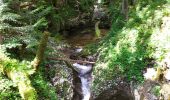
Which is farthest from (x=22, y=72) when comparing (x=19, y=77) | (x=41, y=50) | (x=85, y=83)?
(x=85, y=83)

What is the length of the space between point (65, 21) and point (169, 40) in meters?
7.85

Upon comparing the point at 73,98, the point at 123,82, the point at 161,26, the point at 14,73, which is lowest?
the point at 73,98

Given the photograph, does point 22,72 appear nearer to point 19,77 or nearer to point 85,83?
point 19,77

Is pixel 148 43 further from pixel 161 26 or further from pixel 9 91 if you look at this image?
pixel 9 91

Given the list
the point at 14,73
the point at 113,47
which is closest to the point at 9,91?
the point at 14,73

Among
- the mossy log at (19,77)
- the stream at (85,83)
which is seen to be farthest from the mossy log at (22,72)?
the stream at (85,83)

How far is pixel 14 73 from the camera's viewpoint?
7.70m

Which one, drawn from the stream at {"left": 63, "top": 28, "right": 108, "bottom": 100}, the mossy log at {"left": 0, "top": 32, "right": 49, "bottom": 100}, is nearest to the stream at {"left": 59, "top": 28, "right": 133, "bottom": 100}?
the stream at {"left": 63, "top": 28, "right": 108, "bottom": 100}

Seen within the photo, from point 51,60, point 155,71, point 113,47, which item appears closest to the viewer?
point 155,71

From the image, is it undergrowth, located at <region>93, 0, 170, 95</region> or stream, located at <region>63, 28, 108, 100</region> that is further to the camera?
stream, located at <region>63, 28, 108, 100</region>

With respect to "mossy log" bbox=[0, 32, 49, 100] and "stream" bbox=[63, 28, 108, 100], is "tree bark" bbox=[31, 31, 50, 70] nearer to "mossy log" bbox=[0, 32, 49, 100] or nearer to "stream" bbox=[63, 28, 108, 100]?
"mossy log" bbox=[0, 32, 49, 100]

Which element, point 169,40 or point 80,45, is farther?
point 80,45

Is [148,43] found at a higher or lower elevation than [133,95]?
higher

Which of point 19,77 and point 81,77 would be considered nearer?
point 19,77
